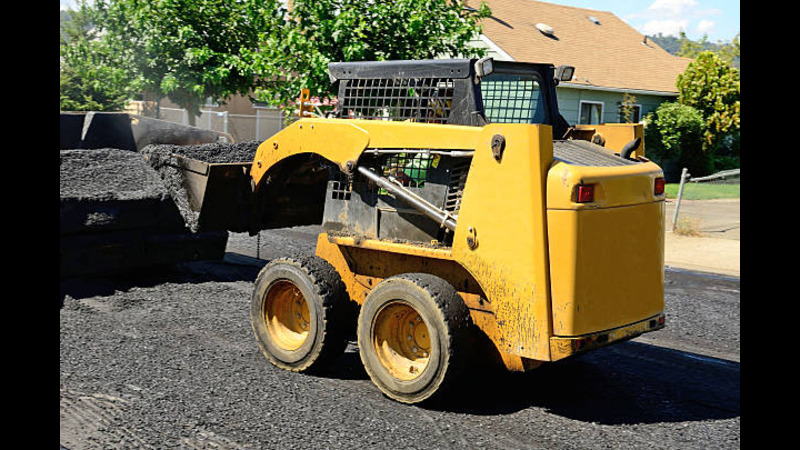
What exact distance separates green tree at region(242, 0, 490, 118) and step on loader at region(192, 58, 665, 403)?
5.22 m

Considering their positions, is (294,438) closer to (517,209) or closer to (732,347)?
(517,209)

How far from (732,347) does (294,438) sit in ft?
15.2

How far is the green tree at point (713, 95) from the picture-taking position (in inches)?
947

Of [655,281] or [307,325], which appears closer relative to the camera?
[655,281]

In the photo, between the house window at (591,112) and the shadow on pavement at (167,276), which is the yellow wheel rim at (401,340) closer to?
the shadow on pavement at (167,276)

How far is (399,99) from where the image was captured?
6.02 m

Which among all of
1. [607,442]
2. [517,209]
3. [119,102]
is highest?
[119,102]

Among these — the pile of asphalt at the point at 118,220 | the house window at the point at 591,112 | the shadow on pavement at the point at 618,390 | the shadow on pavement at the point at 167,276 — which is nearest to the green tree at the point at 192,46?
the shadow on pavement at the point at 167,276

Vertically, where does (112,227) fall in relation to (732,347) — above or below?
above

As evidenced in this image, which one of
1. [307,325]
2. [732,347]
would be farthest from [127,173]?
[732,347]

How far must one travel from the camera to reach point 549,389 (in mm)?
5789

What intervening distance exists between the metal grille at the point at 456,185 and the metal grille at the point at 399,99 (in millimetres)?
461

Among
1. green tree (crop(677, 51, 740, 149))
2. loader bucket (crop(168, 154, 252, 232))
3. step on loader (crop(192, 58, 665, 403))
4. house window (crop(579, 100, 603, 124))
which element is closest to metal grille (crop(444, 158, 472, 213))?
step on loader (crop(192, 58, 665, 403))

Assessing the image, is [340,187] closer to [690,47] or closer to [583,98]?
[583,98]
